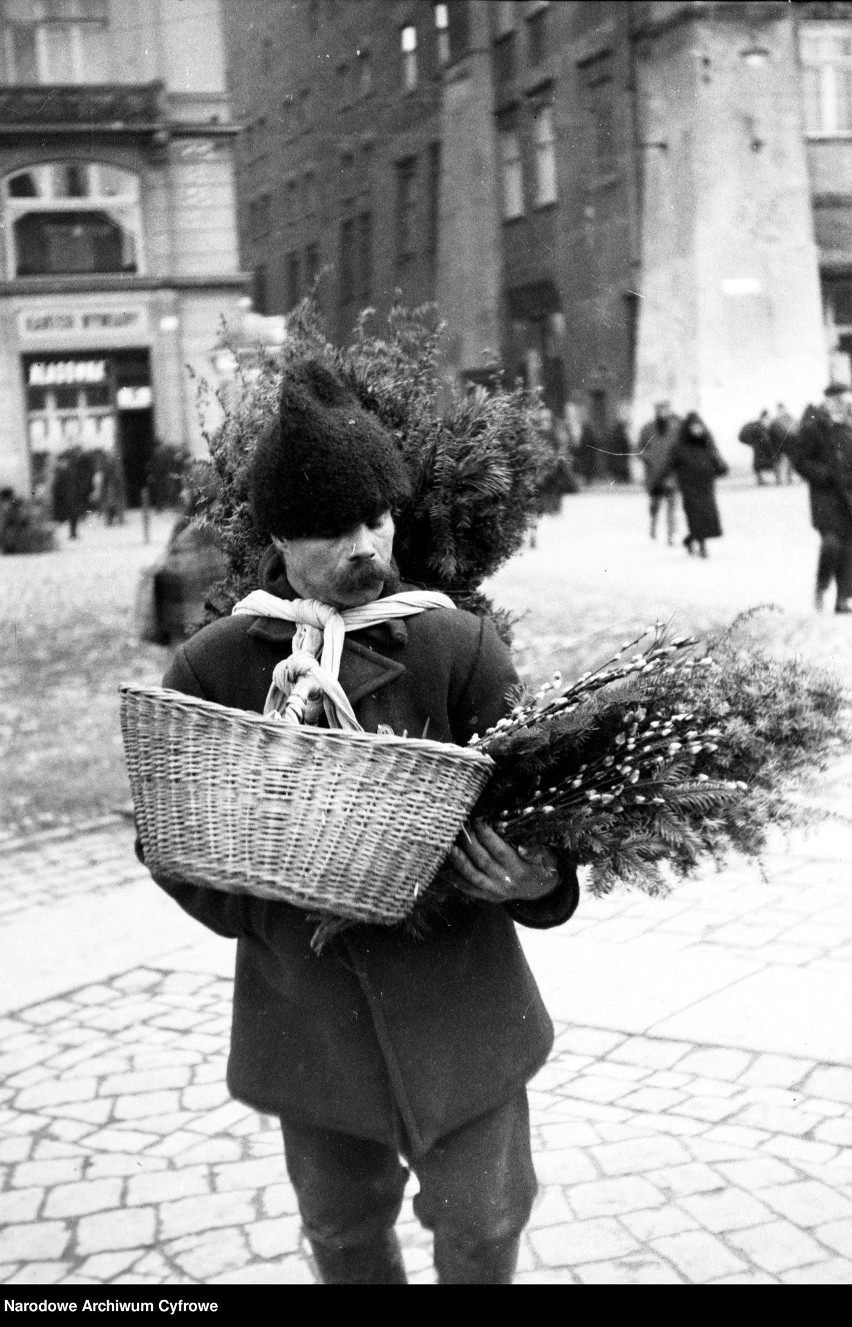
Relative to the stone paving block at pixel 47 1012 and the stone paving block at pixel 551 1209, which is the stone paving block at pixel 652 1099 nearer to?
the stone paving block at pixel 551 1209

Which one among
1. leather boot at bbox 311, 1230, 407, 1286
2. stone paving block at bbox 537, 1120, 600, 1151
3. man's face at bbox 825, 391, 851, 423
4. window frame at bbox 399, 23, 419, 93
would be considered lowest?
stone paving block at bbox 537, 1120, 600, 1151

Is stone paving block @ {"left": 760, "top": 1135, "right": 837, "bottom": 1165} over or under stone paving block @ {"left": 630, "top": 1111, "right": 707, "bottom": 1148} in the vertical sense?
over

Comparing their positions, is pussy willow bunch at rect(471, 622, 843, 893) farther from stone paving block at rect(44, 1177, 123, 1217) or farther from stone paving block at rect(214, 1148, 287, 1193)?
stone paving block at rect(44, 1177, 123, 1217)

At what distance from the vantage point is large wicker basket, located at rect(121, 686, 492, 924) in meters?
1.90

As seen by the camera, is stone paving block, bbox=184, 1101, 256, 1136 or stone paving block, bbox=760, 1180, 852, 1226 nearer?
stone paving block, bbox=760, 1180, 852, 1226

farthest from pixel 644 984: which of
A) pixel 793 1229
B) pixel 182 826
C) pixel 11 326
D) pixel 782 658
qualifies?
pixel 11 326

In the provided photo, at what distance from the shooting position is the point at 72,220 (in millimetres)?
6484

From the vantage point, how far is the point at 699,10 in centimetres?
684

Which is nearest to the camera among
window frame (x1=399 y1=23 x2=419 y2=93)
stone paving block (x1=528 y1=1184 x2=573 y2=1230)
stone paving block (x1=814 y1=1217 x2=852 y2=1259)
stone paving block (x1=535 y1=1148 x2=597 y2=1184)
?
stone paving block (x1=814 y1=1217 x2=852 y2=1259)

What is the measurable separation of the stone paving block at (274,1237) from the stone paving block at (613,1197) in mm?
596

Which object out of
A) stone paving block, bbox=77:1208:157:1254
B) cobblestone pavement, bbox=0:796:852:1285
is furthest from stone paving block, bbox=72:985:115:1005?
stone paving block, bbox=77:1208:157:1254

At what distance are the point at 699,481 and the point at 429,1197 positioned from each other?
642 centimetres

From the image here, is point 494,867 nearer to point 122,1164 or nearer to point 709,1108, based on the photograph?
point 709,1108

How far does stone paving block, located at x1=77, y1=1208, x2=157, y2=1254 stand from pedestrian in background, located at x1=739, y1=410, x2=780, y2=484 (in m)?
4.67
